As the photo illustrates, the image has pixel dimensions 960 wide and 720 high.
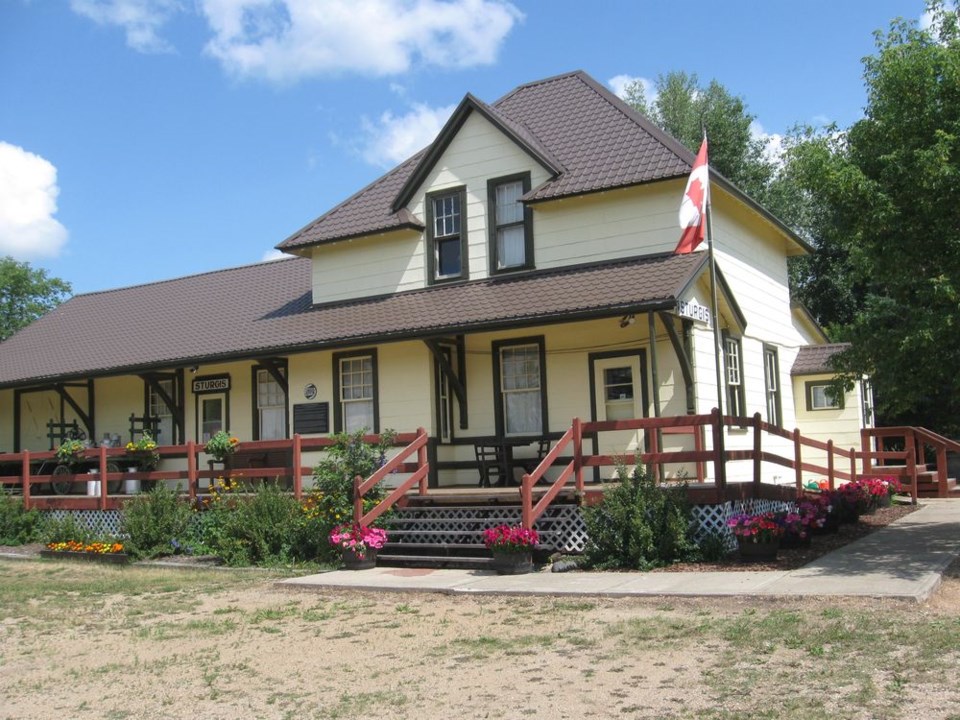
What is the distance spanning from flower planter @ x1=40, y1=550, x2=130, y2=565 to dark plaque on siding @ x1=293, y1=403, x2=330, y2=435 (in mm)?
4084

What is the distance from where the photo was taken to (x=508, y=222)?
1769 centimetres

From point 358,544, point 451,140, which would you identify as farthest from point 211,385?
point 358,544

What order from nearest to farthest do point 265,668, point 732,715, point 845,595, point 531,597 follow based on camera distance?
point 732,715
point 265,668
point 845,595
point 531,597

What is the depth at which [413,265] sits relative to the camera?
731 inches

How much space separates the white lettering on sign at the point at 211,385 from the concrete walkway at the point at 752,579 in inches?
320

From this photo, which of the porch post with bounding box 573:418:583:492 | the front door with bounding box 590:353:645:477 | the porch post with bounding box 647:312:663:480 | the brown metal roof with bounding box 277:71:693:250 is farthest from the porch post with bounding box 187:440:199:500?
the porch post with bounding box 647:312:663:480

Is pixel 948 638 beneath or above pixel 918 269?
beneath

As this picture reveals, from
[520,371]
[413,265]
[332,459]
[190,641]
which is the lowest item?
[190,641]

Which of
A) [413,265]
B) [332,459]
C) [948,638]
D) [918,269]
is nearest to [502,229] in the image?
[413,265]

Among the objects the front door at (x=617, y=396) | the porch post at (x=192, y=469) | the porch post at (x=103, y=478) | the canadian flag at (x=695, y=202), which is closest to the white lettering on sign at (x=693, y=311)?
the canadian flag at (x=695, y=202)

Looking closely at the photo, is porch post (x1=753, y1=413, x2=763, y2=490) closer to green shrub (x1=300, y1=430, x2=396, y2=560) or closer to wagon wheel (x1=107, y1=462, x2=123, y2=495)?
green shrub (x1=300, y1=430, x2=396, y2=560)

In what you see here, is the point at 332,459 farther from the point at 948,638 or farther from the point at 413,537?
the point at 948,638

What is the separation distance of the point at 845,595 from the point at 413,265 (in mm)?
11190

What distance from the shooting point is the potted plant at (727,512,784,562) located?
11.7m
